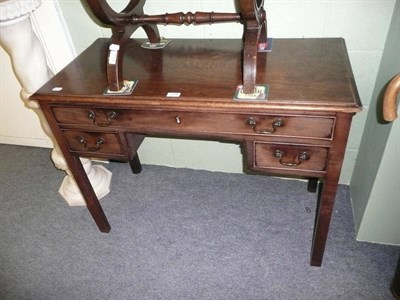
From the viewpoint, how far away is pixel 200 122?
1.12 metres

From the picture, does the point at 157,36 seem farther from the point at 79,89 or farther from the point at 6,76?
the point at 6,76

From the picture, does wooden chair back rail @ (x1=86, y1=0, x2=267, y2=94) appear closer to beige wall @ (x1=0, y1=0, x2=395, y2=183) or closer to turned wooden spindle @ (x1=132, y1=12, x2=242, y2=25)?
turned wooden spindle @ (x1=132, y1=12, x2=242, y2=25)

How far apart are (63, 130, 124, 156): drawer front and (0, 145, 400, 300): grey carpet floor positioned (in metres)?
0.57

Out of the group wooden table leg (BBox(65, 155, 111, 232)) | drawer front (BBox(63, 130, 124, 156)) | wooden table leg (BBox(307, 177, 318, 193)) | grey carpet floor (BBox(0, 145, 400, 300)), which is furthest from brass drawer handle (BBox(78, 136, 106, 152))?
wooden table leg (BBox(307, 177, 318, 193))

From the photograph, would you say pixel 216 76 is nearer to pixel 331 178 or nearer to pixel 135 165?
pixel 331 178

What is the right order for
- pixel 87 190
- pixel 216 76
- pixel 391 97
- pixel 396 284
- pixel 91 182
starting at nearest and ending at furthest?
pixel 391 97 < pixel 216 76 < pixel 396 284 < pixel 87 190 < pixel 91 182

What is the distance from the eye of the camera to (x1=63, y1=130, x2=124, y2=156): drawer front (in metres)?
1.29

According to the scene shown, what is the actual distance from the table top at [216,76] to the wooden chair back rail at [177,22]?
7cm

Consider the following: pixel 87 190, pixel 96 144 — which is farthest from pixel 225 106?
pixel 87 190

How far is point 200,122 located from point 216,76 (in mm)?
184

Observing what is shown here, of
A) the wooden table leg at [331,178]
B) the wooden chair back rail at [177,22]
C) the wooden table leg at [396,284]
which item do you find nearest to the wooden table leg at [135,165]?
the wooden chair back rail at [177,22]

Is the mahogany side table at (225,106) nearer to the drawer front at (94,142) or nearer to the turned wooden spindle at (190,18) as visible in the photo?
the drawer front at (94,142)

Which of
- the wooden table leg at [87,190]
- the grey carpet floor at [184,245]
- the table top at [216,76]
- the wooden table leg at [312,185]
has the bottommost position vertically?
the grey carpet floor at [184,245]

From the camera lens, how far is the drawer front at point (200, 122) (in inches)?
40.2
